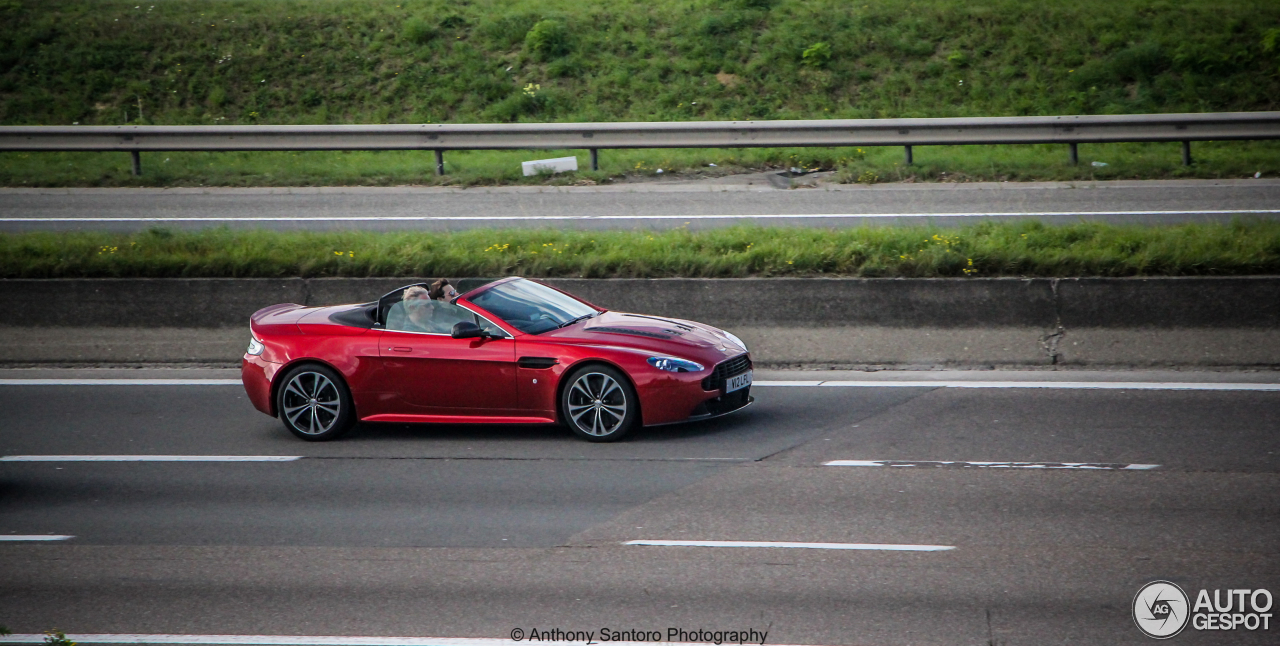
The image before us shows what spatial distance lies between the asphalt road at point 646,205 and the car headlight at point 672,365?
6185 mm

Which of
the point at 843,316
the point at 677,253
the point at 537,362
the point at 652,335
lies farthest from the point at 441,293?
the point at 843,316

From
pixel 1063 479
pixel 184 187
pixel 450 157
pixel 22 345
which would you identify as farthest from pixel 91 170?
pixel 1063 479

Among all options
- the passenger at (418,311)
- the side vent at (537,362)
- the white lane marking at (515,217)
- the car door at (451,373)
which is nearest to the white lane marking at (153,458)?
the car door at (451,373)

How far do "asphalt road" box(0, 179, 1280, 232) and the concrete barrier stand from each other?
149 inches

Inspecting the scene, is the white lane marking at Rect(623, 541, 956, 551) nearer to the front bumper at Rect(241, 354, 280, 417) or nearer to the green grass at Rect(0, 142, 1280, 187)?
the front bumper at Rect(241, 354, 280, 417)

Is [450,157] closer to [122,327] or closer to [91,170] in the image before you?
[91,170]

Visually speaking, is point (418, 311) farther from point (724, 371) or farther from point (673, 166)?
point (673, 166)

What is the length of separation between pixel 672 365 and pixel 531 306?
1.45 meters

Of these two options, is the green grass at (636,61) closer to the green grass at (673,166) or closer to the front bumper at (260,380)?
the green grass at (673,166)

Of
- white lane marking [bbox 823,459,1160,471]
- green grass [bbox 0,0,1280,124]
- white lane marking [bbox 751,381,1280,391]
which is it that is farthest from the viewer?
green grass [bbox 0,0,1280,124]

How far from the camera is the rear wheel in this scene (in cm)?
908

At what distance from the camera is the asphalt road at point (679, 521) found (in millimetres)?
5684

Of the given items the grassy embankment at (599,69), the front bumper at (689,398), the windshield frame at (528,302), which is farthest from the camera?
the grassy embankment at (599,69)

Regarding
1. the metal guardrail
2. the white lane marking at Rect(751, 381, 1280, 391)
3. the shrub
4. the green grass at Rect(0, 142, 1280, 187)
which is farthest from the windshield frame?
the shrub
